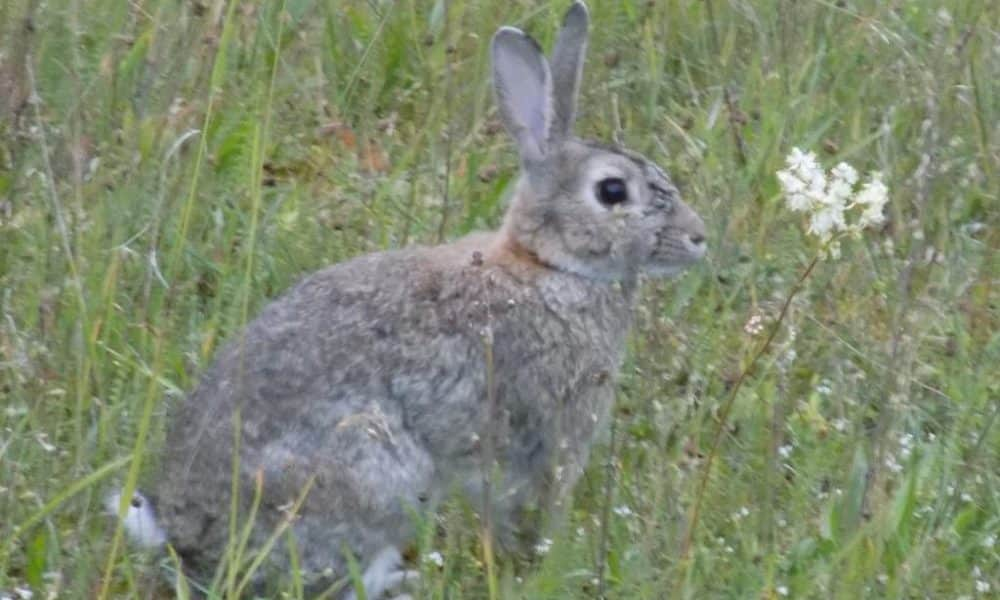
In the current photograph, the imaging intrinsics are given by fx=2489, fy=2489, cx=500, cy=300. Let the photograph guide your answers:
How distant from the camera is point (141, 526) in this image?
529cm

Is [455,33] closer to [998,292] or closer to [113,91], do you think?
[113,91]

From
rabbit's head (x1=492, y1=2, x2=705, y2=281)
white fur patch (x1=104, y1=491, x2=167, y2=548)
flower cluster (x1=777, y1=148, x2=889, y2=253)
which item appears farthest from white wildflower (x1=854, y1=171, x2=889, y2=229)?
white fur patch (x1=104, y1=491, x2=167, y2=548)

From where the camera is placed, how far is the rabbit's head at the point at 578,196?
5992mm

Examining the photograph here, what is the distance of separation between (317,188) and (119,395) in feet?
4.72

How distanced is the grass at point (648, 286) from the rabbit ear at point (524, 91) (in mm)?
390

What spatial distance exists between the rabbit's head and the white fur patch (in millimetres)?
1216

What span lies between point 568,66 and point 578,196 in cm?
34

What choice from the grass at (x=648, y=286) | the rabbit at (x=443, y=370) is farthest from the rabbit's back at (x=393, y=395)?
the grass at (x=648, y=286)

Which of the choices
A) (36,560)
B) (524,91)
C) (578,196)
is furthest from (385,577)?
(524,91)

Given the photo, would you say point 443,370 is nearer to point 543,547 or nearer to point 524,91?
point 543,547

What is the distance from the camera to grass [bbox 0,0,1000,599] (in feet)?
17.1

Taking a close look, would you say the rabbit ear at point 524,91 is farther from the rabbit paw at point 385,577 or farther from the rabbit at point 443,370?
the rabbit paw at point 385,577

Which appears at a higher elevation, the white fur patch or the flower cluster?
the flower cluster

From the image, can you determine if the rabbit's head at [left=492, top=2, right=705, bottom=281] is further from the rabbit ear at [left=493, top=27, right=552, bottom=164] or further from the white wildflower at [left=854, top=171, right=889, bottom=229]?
the white wildflower at [left=854, top=171, right=889, bottom=229]
